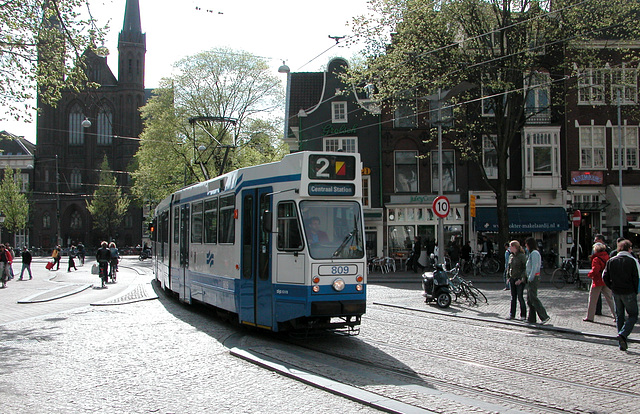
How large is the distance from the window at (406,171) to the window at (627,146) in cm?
1076

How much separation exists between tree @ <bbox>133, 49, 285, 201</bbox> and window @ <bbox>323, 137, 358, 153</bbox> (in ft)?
37.3

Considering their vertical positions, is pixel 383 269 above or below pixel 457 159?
below

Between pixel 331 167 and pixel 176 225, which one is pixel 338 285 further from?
pixel 176 225

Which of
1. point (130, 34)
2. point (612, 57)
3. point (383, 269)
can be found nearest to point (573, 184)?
point (612, 57)

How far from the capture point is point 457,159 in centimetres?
3388

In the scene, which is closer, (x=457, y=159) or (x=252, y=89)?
(x=457, y=159)

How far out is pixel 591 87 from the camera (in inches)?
1009

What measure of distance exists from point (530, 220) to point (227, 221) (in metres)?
24.7

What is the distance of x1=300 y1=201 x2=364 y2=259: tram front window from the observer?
946 cm

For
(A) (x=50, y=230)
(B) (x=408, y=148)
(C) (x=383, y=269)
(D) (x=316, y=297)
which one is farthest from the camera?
(A) (x=50, y=230)

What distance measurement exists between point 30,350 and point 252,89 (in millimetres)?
37963

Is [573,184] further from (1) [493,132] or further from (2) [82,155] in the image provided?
(2) [82,155]

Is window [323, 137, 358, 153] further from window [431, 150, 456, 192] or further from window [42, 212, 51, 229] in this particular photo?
window [42, 212, 51, 229]

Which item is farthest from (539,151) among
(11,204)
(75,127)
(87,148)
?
(75,127)
